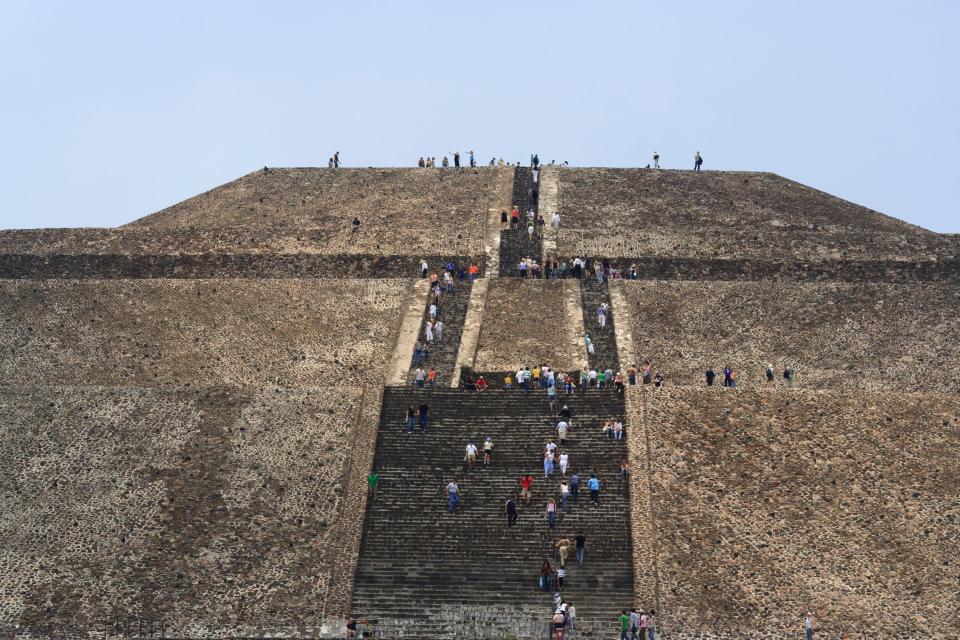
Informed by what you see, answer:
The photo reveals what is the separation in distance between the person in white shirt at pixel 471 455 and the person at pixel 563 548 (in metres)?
5.17

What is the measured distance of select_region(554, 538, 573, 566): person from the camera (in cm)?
4922

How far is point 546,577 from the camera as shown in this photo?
48656 millimetres

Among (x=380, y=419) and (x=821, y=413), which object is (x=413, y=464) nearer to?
(x=380, y=419)

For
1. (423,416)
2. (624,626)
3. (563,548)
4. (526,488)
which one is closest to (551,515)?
(526,488)

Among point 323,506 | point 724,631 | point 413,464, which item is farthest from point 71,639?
point 724,631

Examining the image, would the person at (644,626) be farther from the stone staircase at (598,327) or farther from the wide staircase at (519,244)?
the wide staircase at (519,244)

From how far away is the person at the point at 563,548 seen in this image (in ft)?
161

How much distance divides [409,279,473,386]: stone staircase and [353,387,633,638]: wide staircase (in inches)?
117

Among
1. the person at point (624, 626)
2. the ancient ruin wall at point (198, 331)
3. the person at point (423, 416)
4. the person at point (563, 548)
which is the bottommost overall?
the person at point (624, 626)

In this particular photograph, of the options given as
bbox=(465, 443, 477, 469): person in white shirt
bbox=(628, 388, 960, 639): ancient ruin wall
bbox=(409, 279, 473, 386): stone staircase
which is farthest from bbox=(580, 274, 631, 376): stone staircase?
bbox=(465, 443, 477, 469): person in white shirt

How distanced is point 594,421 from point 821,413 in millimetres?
8106

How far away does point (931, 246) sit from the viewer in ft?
237

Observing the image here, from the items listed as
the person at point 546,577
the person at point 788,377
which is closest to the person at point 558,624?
the person at point 546,577

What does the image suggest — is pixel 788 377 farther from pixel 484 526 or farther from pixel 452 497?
pixel 452 497
